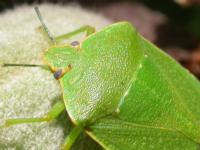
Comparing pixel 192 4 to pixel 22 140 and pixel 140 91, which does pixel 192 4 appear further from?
pixel 22 140

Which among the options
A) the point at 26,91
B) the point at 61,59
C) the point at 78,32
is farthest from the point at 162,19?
the point at 26,91

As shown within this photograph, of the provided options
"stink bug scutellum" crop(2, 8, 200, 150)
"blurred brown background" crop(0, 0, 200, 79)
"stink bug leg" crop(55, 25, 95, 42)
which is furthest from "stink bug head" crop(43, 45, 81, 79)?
"blurred brown background" crop(0, 0, 200, 79)

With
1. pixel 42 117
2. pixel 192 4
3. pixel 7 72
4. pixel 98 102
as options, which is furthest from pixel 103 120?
pixel 192 4

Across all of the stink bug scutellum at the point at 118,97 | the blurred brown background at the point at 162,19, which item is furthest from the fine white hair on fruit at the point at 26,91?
the blurred brown background at the point at 162,19

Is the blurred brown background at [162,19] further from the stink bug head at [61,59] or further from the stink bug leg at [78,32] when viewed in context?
the stink bug head at [61,59]

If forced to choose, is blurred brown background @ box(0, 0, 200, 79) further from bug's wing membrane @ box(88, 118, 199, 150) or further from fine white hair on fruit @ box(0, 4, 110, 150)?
bug's wing membrane @ box(88, 118, 199, 150)

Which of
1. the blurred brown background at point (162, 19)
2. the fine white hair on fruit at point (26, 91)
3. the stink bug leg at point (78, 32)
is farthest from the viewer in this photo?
the blurred brown background at point (162, 19)
